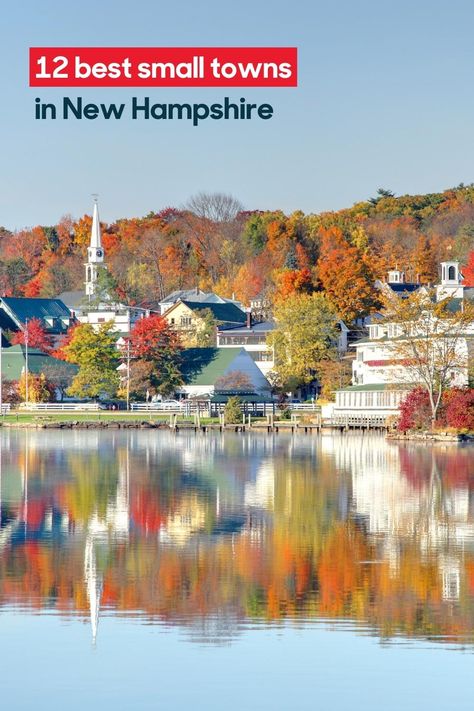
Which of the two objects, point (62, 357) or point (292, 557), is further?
point (62, 357)

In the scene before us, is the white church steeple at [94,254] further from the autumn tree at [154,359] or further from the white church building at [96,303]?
the autumn tree at [154,359]

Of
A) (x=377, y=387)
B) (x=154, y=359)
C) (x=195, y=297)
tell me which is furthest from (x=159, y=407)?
(x=195, y=297)

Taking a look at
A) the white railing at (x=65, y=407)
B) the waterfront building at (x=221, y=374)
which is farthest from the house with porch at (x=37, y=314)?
the white railing at (x=65, y=407)

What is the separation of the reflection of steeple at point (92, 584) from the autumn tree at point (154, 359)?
7431 centimetres

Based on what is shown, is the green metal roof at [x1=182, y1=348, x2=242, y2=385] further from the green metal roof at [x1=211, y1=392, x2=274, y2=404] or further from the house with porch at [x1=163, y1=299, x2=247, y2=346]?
the house with porch at [x1=163, y1=299, x2=247, y2=346]

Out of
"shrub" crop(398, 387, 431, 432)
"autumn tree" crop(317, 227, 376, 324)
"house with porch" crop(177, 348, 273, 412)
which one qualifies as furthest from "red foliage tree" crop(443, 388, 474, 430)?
"autumn tree" crop(317, 227, 376, 324)

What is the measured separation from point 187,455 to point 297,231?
92968mm

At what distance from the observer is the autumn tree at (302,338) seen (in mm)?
100062

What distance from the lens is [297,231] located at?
149625 mm

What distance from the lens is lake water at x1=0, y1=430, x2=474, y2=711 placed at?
16.5 metres

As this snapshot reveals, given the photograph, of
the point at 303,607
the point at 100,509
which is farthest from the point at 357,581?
the point at 100,509

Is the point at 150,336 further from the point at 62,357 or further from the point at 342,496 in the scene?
the point at 342,496

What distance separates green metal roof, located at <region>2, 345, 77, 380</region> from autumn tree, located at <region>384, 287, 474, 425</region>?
119ft

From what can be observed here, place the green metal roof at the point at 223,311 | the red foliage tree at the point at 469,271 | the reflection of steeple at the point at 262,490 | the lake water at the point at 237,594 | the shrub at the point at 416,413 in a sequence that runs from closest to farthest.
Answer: the lake water at the point at 237,594, the reflection of steeple at the point at 262,490, the shrub at the point at 416,413, the red foliage tree at the point at 469,271, the green metal roof at the point at 223,311
